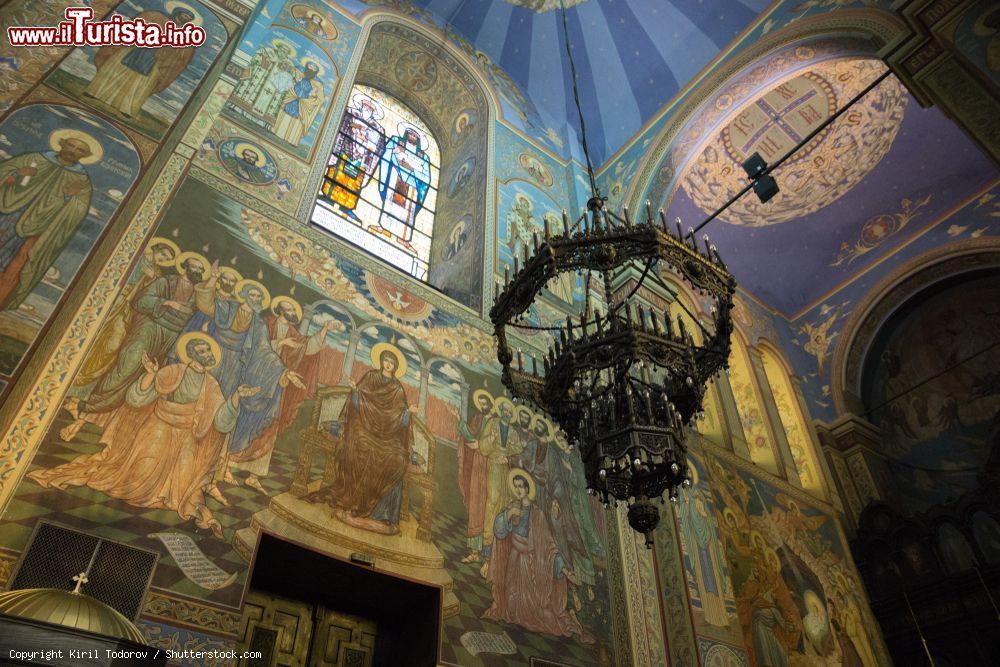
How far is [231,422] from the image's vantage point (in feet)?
14.3

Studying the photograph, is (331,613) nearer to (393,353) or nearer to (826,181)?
(393,353)

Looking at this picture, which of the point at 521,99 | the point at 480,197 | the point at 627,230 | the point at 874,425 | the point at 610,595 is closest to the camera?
the point at 627,230

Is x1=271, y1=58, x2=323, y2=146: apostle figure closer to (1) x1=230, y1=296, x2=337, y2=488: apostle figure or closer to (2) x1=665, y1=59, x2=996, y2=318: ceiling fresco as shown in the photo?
(1) x1=230, y1=296, x2=337, y2=488: apostle figure

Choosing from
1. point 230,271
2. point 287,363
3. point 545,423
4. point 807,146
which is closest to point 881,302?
point 807,146

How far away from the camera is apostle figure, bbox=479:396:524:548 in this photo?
538cm

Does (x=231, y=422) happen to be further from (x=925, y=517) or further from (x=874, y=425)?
(x=874, y=425)

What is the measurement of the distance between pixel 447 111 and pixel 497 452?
227 inches

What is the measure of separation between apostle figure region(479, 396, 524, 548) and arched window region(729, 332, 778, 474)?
5032 mm

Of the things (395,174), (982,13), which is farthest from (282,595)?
(982,13)

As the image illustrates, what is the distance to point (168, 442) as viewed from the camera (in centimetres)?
403

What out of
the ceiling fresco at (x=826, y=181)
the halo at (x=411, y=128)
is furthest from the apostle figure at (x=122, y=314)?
the ceiling fresco at (x=826, y=181)

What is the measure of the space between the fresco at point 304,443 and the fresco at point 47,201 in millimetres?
346

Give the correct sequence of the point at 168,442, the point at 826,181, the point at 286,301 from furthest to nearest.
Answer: the point at 826,181
the point at 286,301
the point at 168,442

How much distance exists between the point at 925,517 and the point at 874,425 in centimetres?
209
